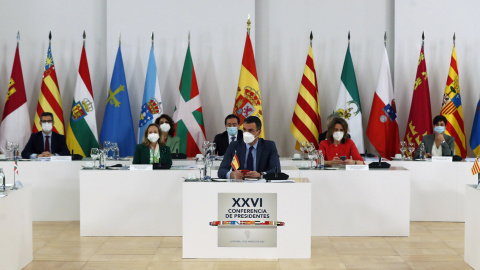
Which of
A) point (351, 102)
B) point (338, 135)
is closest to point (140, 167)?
point (338, 135)

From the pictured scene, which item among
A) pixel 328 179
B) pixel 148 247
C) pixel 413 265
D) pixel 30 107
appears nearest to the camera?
pixel 413 265

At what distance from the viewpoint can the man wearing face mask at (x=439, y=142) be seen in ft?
26.3

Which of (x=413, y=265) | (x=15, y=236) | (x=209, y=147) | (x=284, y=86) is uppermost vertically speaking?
(x=284, y=86)

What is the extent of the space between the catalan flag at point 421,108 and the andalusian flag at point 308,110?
4.80 feet

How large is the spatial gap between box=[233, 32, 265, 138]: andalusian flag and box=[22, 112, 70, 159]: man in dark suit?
2.66 metres

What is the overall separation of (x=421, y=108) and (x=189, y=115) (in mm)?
3588

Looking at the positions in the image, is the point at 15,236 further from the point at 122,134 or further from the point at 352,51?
the point at 352,51

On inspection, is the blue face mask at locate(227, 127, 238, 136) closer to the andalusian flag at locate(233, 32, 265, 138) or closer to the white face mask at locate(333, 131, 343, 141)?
the andalusian flag at locate(233, 32, 265, 138)

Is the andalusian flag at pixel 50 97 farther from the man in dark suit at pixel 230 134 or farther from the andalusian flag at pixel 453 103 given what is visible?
the andalusian flag at pixel 453 103

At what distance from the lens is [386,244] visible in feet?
20.8

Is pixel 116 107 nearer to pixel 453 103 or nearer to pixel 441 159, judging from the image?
pixel 441 159

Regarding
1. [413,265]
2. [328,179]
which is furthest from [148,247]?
[413,265]

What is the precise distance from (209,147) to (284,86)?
3.12 m

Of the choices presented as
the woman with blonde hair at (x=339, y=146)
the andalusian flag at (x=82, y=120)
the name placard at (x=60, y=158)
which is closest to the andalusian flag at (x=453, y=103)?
the woman with blonde hair at (x=339, y=146)
